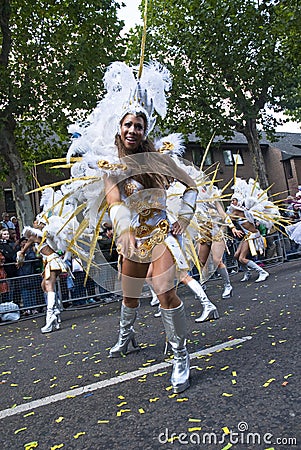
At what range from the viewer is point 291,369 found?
10.2ft

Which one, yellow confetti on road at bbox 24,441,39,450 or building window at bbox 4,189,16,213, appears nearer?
yellow confetti on road at bbox 24,441,39,450

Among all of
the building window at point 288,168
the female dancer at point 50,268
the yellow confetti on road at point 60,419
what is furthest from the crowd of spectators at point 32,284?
the building window at point 288,168

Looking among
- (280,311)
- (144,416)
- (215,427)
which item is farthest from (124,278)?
(280,311)

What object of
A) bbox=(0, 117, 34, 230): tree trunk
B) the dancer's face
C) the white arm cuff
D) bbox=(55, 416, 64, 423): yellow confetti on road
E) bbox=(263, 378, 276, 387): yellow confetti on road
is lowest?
bbox=(263, 378, 276, 387): yellow confetti on road

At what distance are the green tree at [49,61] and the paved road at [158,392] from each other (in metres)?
10.3

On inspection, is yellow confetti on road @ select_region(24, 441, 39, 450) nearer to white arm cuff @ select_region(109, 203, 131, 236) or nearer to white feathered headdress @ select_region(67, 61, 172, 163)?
white arm cuff @ select_region(109, 203, 131, 236)

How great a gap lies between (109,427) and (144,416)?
21 centimetres

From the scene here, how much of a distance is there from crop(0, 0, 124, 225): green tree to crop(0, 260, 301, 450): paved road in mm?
10279

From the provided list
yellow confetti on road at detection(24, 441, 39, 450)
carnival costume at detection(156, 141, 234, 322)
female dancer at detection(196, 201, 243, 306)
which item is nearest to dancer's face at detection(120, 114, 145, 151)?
carnival costume at detection(156, 141, 234, 322)

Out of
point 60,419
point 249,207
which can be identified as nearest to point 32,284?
point 249,207

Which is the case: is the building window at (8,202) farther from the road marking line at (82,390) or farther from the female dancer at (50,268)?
the road marking line at (82,390)

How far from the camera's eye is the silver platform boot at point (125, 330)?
4031mm

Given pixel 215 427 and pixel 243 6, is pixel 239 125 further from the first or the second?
pixel 215 427

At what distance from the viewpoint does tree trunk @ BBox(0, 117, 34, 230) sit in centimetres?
1450
